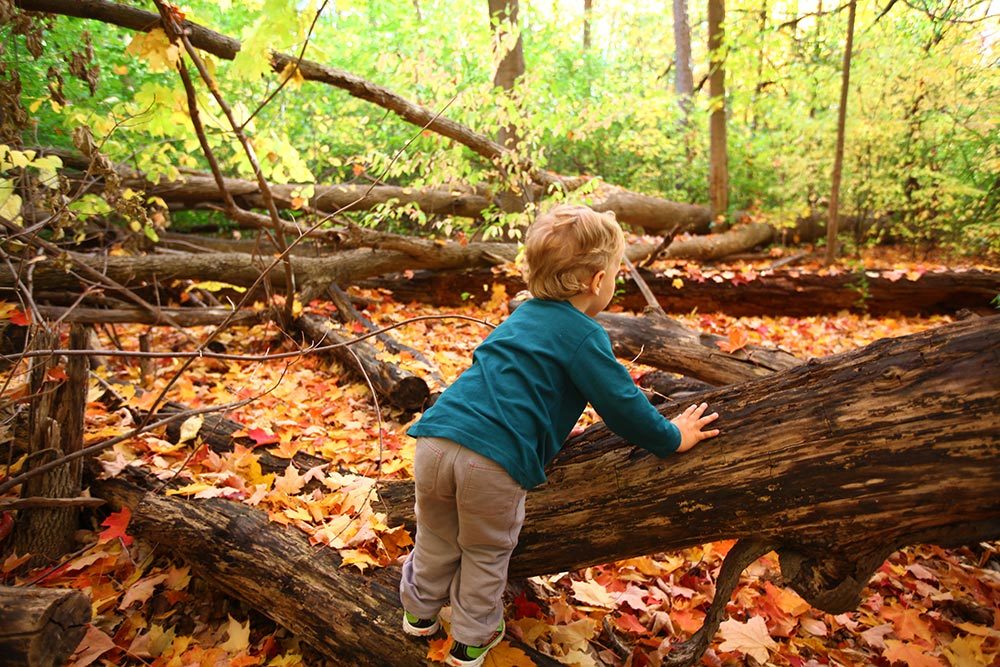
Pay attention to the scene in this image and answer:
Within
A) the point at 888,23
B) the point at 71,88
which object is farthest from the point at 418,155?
the point at 888,23

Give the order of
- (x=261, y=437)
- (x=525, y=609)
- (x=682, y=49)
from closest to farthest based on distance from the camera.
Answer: (x=525, y=609), (x=261, y=437), (x=682, y=49)

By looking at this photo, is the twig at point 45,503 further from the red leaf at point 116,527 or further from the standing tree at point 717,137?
the standing tree at point 717,137

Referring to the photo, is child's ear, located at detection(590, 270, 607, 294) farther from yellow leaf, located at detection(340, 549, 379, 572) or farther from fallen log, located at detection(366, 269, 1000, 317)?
fallen log, located at detection(366, 269, 1000, 317)

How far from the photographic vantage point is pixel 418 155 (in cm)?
563

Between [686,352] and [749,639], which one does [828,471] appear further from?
[686,352]

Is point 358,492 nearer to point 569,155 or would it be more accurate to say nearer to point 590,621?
point 590,621

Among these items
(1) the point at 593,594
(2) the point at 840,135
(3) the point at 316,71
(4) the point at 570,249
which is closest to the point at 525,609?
(1) the point at 593,594

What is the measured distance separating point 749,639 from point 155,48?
361 cm

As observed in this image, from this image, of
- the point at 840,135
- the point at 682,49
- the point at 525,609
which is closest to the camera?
the point at 525,609

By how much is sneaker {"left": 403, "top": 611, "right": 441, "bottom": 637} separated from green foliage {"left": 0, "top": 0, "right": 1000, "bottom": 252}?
8.04 feet

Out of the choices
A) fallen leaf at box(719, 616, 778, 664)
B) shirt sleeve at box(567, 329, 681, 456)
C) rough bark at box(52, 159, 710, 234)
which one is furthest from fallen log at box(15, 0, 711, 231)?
fallen leaf at box(719, 616, 778, 664)

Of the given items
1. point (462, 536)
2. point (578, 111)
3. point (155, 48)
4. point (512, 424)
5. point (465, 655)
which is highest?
point (155, 48)

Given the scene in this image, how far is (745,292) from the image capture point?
6.63 meters

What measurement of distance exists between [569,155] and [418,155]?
6.55 m
